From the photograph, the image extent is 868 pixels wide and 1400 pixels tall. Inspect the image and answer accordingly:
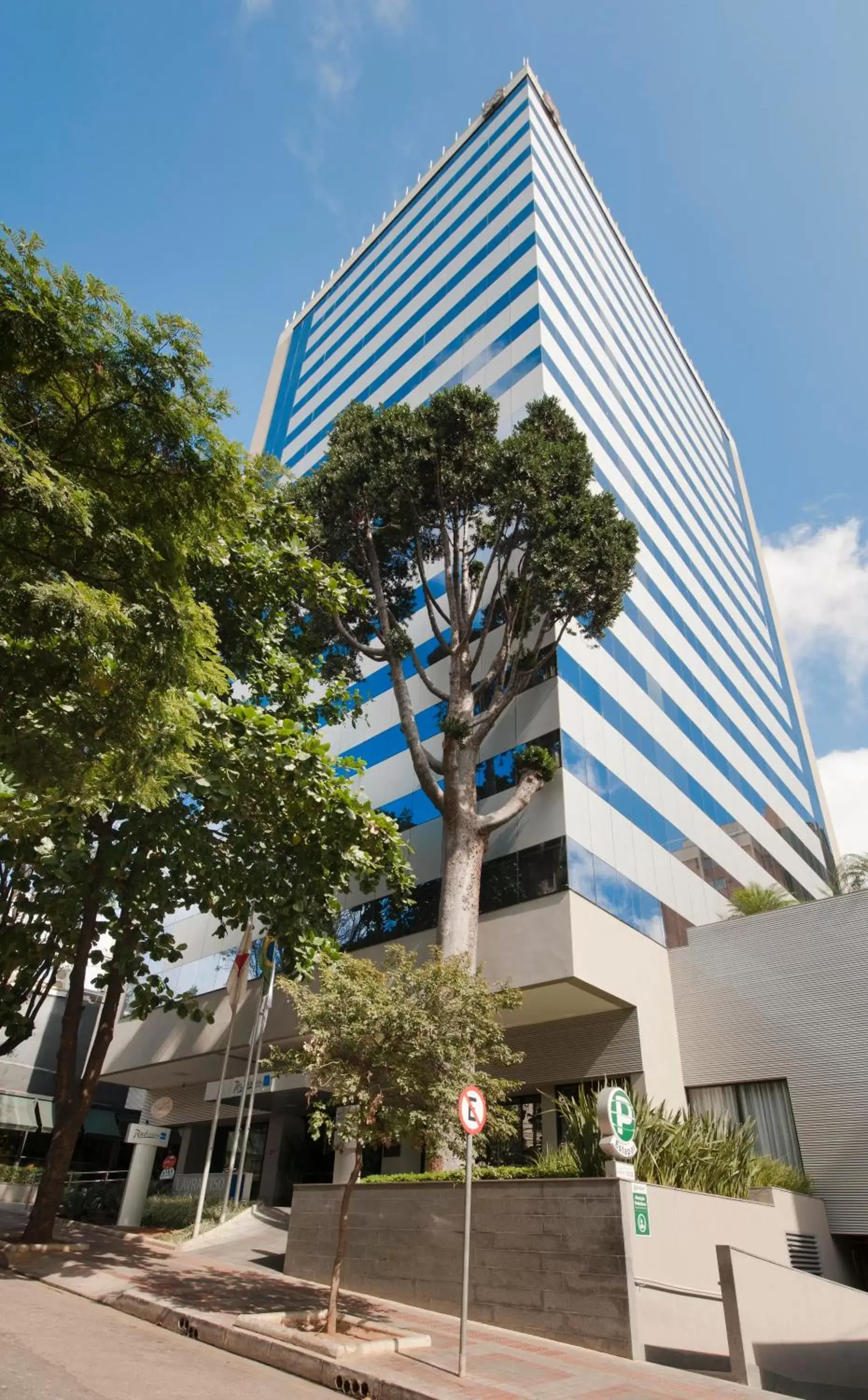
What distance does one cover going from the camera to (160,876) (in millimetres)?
14961

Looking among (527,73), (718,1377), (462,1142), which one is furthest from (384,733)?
(527,73)

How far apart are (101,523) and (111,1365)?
24.7 feet

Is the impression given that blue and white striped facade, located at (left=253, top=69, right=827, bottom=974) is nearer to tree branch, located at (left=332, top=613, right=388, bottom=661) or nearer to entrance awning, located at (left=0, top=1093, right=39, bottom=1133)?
tree branch, located at (left=332, top=613, right=388, bottom=661)

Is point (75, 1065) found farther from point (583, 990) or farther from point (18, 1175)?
point (18, 1175)

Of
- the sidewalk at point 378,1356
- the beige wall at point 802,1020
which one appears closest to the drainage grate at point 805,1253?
the beige wall at point 802,1020

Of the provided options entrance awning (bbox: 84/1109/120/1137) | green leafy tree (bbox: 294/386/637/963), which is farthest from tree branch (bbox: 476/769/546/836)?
entrance awning (bbox: 84/1109/120/1137)

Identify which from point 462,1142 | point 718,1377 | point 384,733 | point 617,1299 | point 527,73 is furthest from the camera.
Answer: point 527,73

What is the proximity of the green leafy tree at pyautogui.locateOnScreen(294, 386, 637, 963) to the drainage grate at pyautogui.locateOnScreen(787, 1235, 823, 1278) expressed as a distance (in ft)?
24.8

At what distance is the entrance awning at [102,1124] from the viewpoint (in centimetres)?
3641

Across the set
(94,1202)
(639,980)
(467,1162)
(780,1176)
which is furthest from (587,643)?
(94,1202)

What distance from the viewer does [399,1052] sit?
32.9 ft

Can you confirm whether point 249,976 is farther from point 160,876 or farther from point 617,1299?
point 617,1299

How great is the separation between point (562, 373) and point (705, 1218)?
2542 cm

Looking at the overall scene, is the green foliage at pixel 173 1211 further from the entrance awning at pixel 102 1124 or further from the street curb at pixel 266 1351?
the entrance awning at pixel 102 1124
